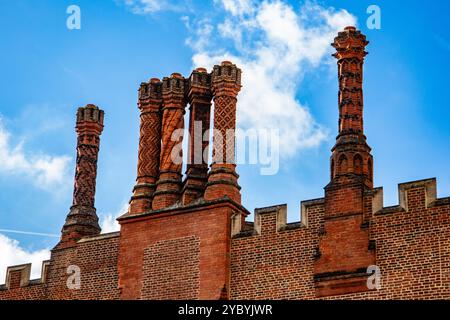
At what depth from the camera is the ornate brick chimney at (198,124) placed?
27.9 m

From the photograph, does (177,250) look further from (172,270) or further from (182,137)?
(182,137)

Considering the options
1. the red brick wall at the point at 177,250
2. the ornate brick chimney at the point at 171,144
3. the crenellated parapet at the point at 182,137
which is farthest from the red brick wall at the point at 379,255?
the ornate brick chimney at the point at 171,144

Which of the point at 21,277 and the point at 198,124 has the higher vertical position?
the point at 198,124

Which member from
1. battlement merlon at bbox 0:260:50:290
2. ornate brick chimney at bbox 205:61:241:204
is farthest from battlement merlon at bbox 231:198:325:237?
battlement merlon at bbox 0:260:50:290

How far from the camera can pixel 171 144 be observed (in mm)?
28156

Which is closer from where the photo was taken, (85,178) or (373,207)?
(373,207)

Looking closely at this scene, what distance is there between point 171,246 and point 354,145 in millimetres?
4526

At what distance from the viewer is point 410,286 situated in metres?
23.6

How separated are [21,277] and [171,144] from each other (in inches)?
186

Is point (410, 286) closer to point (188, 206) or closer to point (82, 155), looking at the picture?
point (188, 206)

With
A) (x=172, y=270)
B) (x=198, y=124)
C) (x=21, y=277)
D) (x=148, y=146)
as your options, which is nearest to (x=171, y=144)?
(x=148, y=146)

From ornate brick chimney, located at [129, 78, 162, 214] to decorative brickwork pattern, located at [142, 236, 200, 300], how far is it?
143cm

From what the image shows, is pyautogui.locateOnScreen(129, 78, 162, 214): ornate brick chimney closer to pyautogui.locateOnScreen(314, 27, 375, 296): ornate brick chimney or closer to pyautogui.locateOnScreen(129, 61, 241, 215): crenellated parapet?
pyautogui.locateOnScreen(129, 61, 241, 215): crenellated parapet
